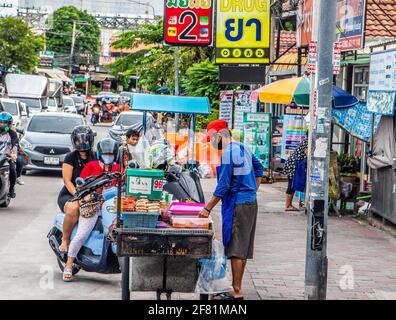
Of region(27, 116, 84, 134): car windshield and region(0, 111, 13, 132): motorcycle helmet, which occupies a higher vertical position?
region(0, 111, 13, 132): motorcycle helmet

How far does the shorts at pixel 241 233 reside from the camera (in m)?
8.48

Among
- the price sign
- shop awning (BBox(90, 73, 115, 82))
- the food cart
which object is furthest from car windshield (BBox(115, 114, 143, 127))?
shop awning (BBox(90, 73, 115, 82))

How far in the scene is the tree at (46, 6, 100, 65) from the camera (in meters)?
99.6

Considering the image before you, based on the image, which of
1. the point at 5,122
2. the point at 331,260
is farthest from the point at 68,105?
the point at 331,260

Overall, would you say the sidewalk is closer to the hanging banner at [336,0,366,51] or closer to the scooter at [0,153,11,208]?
the hanging banner at [336,0,366,51]

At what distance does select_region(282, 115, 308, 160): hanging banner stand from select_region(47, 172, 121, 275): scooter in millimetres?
11085

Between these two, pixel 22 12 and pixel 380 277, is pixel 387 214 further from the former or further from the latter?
pixel 22 12

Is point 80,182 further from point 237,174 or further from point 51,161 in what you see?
point 51,161

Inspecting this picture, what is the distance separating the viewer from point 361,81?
723 inches

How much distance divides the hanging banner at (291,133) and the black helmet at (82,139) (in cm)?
1079

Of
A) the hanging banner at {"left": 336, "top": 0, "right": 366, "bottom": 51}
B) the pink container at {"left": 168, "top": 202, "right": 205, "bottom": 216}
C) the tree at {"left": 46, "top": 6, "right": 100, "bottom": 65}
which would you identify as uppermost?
the tree at {"left": 46, "top": 6, "right": 100, "bottom": 65}

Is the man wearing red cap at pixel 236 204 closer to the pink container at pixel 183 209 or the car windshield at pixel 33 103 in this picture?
the pink container at pixel 183 209

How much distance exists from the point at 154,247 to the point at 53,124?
16.5 meters
